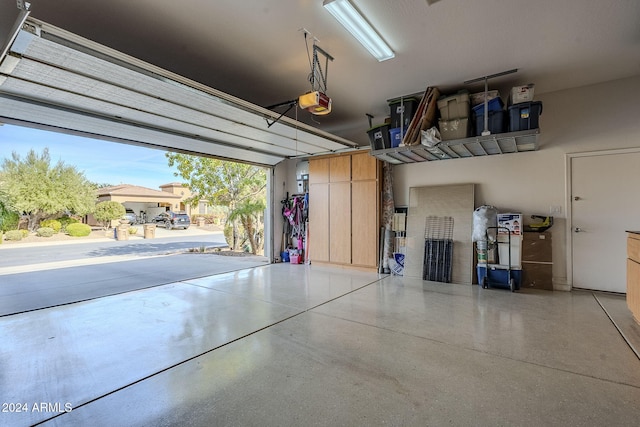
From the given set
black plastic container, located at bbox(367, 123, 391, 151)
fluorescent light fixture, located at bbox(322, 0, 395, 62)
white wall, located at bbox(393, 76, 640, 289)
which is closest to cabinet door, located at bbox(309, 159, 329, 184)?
black plastic container, located at bbox(367, 123, 391, 151)

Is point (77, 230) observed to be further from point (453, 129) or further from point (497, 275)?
point (497, 275)

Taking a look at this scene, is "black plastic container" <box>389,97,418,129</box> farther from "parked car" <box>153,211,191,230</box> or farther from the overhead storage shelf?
"parked car" <box>153,211,191,230</box>

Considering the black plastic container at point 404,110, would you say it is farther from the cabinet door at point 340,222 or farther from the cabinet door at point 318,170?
the cabinet door at point 318,170

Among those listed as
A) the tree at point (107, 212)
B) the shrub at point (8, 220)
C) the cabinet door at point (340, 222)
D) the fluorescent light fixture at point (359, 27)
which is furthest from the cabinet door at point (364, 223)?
the tree at point (107, 212)

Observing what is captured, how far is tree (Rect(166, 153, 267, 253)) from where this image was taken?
34.1 feet

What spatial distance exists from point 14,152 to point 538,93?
20253 mm

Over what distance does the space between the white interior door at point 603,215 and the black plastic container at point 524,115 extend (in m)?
1.39

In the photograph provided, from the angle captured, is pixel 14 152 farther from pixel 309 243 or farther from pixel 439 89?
pixel 439 89

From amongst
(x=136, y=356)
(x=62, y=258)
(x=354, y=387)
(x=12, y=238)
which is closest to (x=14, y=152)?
(x=12, y=238)

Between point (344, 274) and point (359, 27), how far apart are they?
15.0ft

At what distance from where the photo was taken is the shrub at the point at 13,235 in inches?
490

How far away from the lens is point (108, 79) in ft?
10.3

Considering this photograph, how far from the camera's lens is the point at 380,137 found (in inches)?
212

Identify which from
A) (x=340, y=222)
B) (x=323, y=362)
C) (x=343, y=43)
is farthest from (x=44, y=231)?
(x=323, y=362)
